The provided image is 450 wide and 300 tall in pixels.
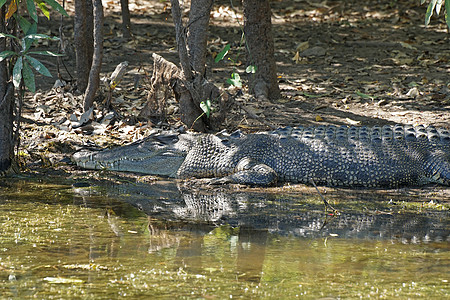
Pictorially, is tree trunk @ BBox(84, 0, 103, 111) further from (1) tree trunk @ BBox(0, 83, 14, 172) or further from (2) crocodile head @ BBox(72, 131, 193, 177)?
(1) tree trunk @ BBox(0, 83, 14, 172)

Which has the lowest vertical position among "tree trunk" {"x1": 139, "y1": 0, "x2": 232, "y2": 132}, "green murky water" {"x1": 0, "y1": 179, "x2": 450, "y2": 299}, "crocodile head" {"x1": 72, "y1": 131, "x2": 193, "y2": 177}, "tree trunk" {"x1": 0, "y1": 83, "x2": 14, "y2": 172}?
"green murky water" {"x1": 0, "y1": 179, "x2": 450, "y2": 299}

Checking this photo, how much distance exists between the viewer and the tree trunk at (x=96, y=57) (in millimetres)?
7254

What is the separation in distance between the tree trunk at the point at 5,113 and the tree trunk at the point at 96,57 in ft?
6.37

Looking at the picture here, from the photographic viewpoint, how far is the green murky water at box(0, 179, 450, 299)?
120 inches

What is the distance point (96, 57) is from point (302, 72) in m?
4.10

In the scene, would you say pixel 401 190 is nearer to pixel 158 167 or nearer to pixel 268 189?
pixel 268 189

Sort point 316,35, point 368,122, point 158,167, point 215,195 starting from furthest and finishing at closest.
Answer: point 316,35 < point 368,122 < point 158,167 < point 215,195

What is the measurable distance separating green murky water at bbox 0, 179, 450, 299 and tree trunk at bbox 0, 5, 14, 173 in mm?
277

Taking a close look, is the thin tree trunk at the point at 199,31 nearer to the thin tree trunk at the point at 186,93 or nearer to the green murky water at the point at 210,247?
the thin tree trunk at the point at 186,93

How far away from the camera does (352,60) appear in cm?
1088

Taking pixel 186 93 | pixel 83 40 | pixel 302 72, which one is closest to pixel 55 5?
pixel 186 93

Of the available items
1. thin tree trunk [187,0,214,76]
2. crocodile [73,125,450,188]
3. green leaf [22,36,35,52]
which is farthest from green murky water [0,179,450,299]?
thin tree trunk [187,0,214,76]

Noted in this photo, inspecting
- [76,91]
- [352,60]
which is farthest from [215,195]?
[352,60]

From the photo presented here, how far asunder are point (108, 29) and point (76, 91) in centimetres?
431
